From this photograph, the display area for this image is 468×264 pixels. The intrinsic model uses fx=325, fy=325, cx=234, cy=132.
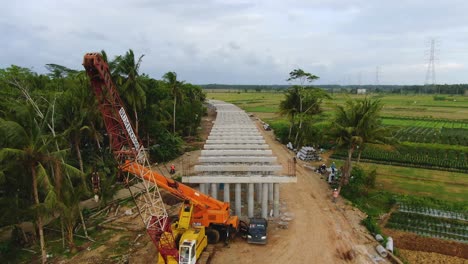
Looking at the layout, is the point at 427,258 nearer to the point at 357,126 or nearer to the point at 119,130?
the point at 357,126

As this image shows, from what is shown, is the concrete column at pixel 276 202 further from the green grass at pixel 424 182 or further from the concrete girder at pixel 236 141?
the green grass at pixel 424 182

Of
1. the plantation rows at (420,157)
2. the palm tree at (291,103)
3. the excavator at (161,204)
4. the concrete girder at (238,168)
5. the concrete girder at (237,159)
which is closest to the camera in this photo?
the excavator at (161,204)

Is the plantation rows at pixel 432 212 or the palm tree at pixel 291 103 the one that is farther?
the palm tree at pixel 291 103

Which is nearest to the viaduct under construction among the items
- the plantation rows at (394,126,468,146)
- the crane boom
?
the crane boom

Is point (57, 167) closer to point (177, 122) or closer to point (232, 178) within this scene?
point (232, 178)

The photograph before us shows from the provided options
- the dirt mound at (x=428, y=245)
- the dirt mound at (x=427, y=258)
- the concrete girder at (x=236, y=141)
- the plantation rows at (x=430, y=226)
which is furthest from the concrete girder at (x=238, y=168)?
the dirt mound at (x=427, y=258)

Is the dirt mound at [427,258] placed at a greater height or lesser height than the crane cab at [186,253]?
Answer: lesser

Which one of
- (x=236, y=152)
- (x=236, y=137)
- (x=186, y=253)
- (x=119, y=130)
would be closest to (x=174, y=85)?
(x=236, y=137)
